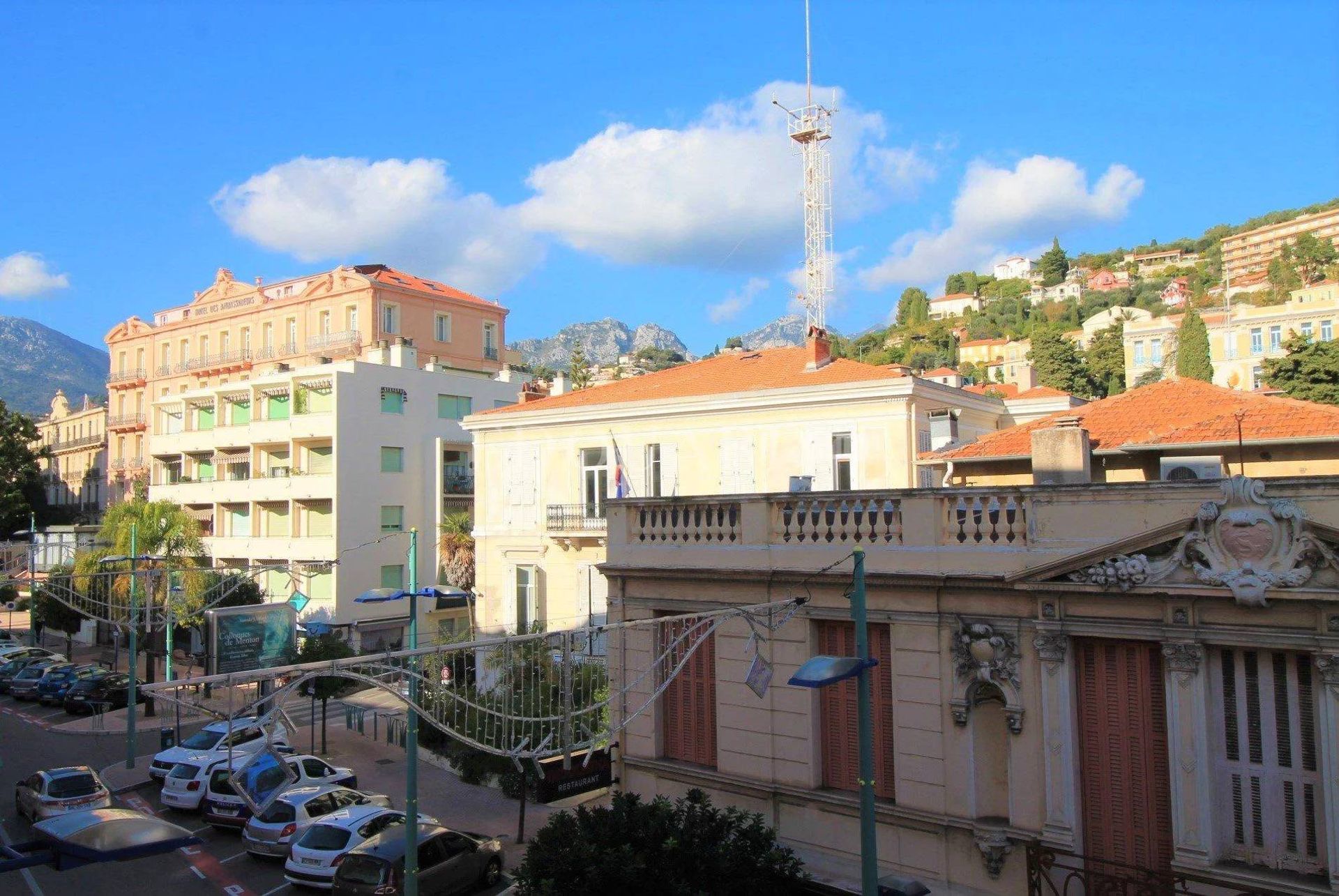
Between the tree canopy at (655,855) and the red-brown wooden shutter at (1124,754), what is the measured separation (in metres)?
3.72

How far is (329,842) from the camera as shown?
18344 millimetres

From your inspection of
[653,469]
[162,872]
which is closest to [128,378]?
[653,469]

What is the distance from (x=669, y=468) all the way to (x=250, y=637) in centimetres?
1451

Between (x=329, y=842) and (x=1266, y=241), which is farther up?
(x=1266, y=241)

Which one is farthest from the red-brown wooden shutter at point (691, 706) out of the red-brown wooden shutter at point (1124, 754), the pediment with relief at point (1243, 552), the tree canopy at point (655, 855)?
the pediment with relief at point (1243, 552)

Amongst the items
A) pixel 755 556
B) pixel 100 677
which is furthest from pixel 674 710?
pixel 100 677

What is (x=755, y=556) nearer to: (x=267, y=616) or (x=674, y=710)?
(x=674, y=710)

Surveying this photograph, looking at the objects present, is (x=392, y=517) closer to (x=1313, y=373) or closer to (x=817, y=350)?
(x=817, y=350)

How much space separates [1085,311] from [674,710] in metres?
186

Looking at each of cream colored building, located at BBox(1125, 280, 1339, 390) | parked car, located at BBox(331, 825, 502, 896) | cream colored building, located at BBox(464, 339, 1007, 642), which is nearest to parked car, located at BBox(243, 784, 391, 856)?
parked car, located at BBox(331, 825, 502, 896)

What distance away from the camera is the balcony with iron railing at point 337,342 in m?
58.3

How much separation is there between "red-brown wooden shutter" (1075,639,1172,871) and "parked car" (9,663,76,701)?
42.5 meters

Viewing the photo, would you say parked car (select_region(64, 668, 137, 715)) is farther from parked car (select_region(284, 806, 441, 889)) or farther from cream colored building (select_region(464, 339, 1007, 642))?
parked car (select_region(284, 806, 441, 889))

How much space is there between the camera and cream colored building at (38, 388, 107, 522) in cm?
7756
